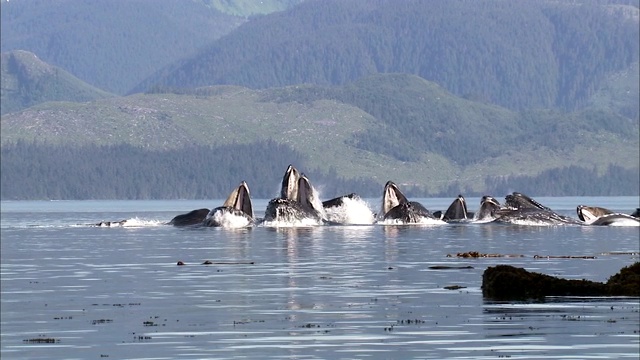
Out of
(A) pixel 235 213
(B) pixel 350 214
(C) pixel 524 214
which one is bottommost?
(C) pixel 524 214

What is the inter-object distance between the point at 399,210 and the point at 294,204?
27.2 ft

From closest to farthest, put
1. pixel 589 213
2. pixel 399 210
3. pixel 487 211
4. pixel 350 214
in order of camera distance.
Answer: pixel 399 210 < pixel 350 214 < pixel 487 211 < pixel 589 213

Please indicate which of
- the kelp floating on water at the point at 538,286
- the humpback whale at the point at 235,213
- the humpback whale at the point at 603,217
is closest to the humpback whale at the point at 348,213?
the humpback whale at the point at 235,213

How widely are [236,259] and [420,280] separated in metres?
14.3

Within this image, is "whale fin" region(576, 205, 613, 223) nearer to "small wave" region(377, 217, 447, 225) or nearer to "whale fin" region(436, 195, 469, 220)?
"whale fin" region(436, 195, 469, 220)

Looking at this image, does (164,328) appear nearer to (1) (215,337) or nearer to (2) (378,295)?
(1) (215,337)

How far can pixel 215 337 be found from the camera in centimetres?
3516

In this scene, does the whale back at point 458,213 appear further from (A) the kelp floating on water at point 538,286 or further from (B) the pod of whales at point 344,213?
(A) the kelp floating on water at point 538,286

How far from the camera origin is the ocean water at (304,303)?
33062 mm

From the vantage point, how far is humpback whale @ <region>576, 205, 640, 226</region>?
9957cm

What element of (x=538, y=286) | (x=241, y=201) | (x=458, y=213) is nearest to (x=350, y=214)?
(x=241, y=201)

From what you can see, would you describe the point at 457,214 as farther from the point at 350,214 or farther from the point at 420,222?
the point at 420,222

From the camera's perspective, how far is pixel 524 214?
102000mm

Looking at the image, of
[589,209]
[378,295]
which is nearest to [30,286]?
[378,295]
